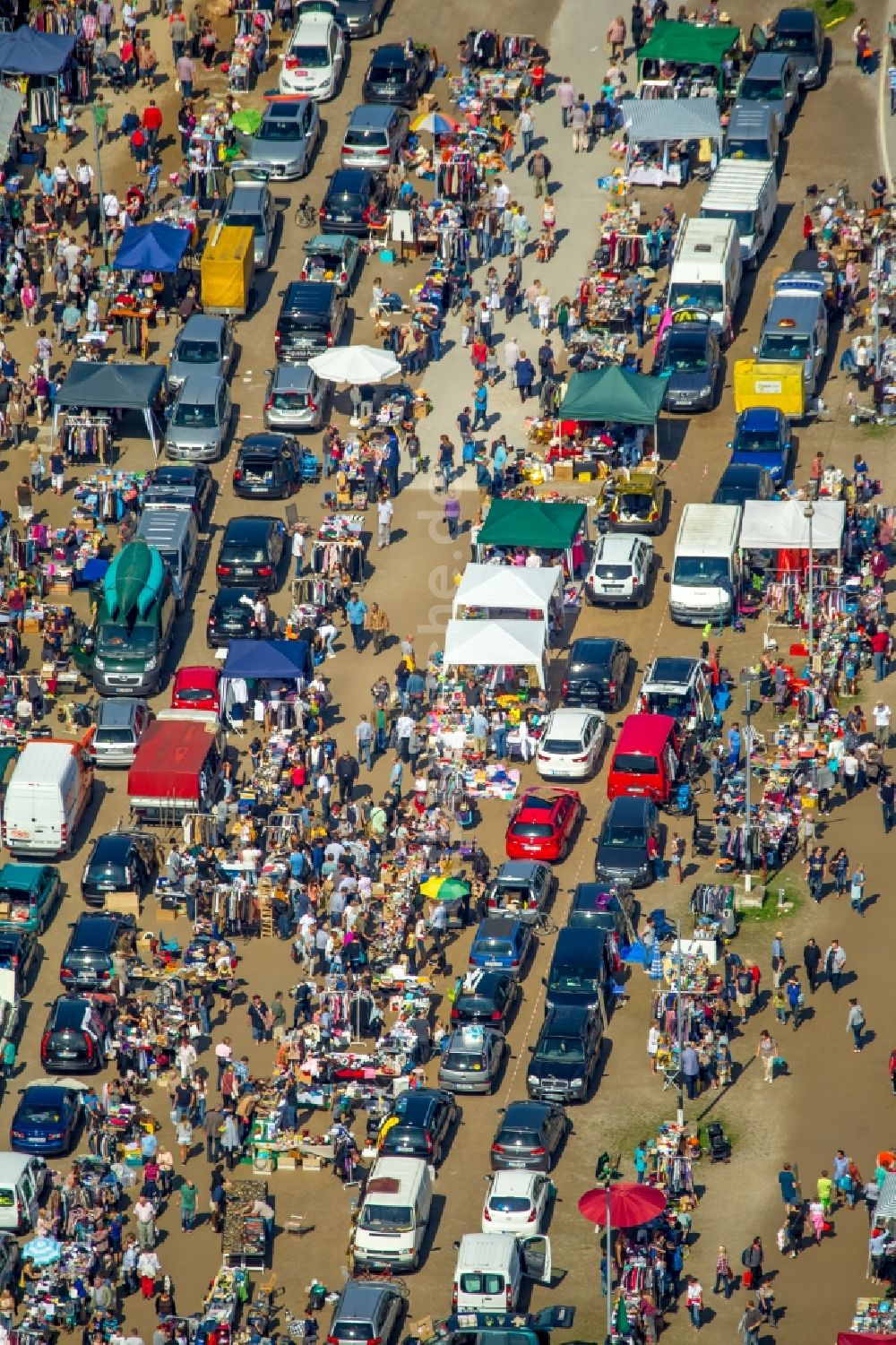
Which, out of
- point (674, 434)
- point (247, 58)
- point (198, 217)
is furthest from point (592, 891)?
point (247, 58)

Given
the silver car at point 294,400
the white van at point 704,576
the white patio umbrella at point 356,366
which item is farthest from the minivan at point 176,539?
the white van at point 704,576

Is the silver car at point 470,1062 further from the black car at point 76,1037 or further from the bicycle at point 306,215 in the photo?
the bicycle at point 306,215

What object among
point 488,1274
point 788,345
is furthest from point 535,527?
point 488,1274

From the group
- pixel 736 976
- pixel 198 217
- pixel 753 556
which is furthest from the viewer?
pixel 198 217

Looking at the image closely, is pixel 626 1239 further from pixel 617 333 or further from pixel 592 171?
pixel 592 171

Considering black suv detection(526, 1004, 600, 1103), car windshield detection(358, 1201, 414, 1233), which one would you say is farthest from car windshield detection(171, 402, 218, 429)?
car windshield detection(358, 1201, 414, 1233)

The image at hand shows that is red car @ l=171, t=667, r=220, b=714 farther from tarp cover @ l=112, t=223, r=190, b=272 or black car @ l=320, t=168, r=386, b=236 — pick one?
black car @ l=320, t=168, r=386, b=236
